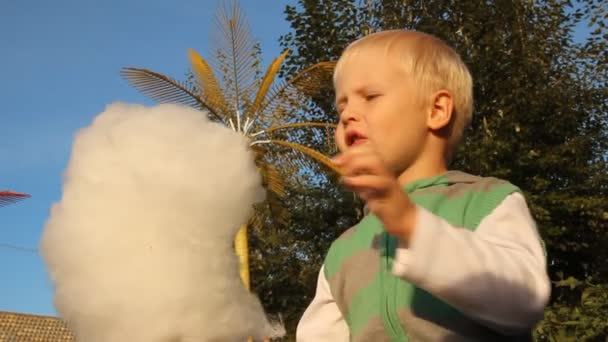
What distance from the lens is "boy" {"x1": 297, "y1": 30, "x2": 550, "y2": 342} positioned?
140cm

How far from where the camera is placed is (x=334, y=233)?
1588 centimetres

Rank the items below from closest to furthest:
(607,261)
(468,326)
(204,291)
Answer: (468,326) → (204,291) → (607,261)

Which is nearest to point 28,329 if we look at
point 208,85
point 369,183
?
point 208,85

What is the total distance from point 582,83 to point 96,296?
1549 centimetres

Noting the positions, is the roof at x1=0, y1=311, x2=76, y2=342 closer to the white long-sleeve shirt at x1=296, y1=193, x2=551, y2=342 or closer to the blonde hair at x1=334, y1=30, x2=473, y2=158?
the blonde hair at x1=334, y1=30, x2=473, y2=158

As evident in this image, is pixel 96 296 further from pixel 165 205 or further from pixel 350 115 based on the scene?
pixel 350 115

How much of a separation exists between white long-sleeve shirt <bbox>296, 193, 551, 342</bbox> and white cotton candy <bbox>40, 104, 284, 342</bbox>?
828mm

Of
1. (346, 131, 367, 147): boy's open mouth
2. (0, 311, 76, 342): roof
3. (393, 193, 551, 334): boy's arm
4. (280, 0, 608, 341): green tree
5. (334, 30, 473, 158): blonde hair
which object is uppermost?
(334, 30, 473, 158): blonde hair

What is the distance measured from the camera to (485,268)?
4.75 feet

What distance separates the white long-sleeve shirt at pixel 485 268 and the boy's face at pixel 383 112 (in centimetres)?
29

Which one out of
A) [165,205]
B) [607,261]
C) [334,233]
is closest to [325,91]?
[334,233]

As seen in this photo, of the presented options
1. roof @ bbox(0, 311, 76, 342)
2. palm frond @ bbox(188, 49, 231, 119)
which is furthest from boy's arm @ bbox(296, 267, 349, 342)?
roof @ bbox(0, 311, 76, 342)

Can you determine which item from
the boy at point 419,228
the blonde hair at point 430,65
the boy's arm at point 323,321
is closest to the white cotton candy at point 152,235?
the boy's arm at point 323,321

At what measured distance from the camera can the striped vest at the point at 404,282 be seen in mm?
1670
